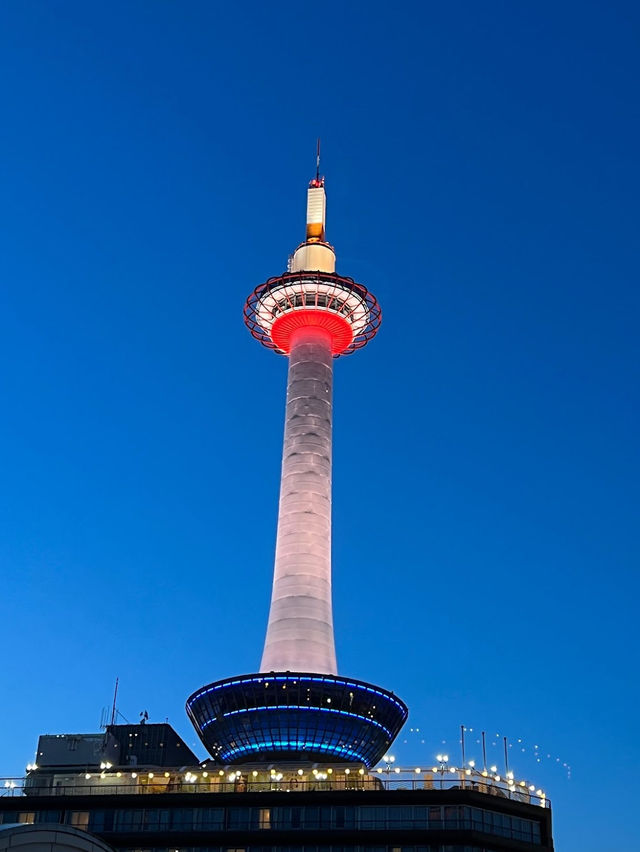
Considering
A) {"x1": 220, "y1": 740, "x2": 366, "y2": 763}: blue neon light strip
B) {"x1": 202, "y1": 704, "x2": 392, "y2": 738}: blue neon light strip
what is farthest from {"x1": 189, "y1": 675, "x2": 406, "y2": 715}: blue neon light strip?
{"x1": 220, "y1": 740, "x2": 366, "y2": 763}: blue neon light strip

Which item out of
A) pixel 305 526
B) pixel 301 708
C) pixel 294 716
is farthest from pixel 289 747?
pixel 305 526

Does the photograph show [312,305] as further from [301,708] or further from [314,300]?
[301,708]

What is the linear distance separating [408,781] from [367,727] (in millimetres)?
26755

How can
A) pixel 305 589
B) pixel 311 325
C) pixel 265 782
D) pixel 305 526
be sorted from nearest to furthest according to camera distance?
pixel 265 782, pixel 305 589, pixel 305 526, pixel 311 325

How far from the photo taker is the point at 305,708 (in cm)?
12850

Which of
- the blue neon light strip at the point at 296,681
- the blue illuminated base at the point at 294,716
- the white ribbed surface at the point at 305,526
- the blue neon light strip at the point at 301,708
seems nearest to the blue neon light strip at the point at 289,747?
the blue illuminated base at the point at 294,716

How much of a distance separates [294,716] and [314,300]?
209ft

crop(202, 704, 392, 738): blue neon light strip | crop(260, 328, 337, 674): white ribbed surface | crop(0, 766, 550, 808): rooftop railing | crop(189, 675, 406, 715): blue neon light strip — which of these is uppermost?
crop(260, 328, 337, 674): white ribbed surface

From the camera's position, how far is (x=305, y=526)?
147875mm

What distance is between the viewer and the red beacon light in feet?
554

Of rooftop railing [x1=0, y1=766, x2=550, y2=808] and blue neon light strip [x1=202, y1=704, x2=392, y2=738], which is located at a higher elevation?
blue neon light strip [x1=202, y1=704, x2=392, y2=738]

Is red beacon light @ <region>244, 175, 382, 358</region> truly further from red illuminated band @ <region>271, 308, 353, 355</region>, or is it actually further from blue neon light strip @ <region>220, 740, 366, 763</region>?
blue neon light strip @ <region>220, 740, 366, 763</region>

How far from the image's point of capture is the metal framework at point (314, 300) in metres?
169

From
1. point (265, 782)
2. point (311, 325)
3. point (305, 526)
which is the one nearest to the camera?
point (265, 782)
